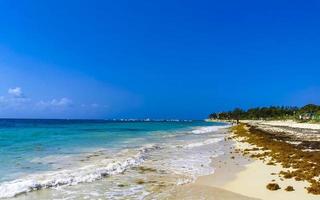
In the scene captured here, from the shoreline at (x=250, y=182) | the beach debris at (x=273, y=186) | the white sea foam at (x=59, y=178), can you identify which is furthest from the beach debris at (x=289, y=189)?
the white sea foam at (x=59, y=178)

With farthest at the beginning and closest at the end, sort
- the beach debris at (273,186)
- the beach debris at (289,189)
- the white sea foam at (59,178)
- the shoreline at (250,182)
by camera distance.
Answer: the white sea foam at (59,178)
the beach debris at (273,186)
the beach debris at (289,189)
the shoreline at (250,182)

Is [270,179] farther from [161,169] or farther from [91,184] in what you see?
[91,184]

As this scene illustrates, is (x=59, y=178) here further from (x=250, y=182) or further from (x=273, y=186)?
(x=273, y=186)

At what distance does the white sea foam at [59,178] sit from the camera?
13.5 meters

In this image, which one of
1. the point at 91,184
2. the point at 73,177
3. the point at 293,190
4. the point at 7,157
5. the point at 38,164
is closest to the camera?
the point at 293,190

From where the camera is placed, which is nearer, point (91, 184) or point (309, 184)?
point (309, 184)

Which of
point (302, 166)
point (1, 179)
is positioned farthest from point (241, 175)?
point (1, 179)

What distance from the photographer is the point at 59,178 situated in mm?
15586

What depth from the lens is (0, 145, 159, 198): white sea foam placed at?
1352 centimetres

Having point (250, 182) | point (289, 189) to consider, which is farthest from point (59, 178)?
point (289, 189)

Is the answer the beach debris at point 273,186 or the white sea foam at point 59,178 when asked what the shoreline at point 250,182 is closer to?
the beach debris at point 273,186

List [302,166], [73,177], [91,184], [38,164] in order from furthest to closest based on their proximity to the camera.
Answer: [38,164]
[302,166]
[73,177]
[91,184]

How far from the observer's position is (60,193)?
43.0 ft

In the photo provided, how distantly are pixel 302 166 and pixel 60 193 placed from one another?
11.1 metres
